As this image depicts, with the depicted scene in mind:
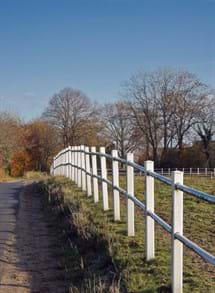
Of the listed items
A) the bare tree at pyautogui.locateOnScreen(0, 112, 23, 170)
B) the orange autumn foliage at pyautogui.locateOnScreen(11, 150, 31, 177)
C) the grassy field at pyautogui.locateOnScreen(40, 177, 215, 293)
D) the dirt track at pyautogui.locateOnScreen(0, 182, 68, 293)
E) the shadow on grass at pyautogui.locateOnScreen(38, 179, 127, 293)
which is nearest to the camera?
the grassy field at pyautogui.locateOnScreen(40, 177, 215, 293)

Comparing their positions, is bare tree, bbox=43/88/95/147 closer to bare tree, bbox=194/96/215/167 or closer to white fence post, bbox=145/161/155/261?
bare tree, bbox=194/96/215/167

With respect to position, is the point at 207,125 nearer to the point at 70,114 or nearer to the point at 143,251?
the point at 70,114

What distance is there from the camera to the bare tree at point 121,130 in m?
70.5

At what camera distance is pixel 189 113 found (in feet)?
220

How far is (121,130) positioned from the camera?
234ft

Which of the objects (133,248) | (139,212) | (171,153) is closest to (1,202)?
(139,212)

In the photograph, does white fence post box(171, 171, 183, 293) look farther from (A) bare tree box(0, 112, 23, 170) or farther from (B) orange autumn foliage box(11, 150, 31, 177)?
(B) orange autumn foliage box(11, 150, 31, 177)

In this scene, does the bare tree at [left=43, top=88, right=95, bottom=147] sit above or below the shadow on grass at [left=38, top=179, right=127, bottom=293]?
above

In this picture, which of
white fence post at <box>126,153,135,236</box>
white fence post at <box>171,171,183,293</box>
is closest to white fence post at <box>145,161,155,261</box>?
white fence post at <box>171,171,183,293</box>

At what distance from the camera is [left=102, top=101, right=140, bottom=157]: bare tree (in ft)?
231

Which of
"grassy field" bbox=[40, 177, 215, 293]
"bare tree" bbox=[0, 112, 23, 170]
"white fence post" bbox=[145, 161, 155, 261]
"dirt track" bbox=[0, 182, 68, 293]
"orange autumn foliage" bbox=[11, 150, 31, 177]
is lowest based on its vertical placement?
"dirt track" bbox=[0, 182, 68, 293]

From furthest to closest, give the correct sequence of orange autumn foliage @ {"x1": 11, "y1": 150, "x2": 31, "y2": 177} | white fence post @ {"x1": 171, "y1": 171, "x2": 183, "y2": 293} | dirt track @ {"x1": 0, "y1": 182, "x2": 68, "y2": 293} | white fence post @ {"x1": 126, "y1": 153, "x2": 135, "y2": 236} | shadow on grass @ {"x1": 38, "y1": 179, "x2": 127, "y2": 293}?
1. orange autumn foliage @ {"x1": 11, "y1": 150, "x2": 31, "y2": 177}
2. white fence post @ {"x1": 126, "y1": 153, "x2": 135, "y2": 236}
3. dirt track @ {"x1": 0, "y1": 182, "x2": 68, "y2": 293}
4. shadow on grass @ {"x1": 38, "y1": 179, "x2": 127, "y2": 293}
5. white fence post @ {"x1": 171, "y1": 171, "x2": 183, "y2": 293}

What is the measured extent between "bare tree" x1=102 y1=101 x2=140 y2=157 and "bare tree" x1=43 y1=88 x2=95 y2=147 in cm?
322

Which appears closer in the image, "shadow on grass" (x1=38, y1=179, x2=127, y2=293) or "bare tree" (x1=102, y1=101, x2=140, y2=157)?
"shadow on grass" (x1=38, y1=179, x2=127, y2=293)
